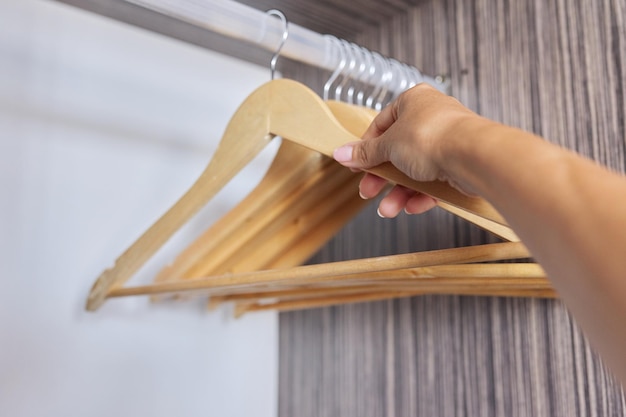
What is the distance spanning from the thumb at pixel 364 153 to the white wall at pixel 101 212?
28.7 inches

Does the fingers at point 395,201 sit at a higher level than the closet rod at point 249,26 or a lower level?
lower

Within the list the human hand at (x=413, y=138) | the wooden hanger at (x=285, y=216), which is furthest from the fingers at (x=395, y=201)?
the wooden hanger at (x=285, y=216)

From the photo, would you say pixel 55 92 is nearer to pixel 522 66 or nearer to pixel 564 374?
pixel 522 66

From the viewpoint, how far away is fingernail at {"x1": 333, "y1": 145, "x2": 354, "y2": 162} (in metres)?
0.66

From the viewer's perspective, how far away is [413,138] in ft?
1.69

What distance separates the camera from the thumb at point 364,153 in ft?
1.92

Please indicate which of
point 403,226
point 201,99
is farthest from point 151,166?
point 403,226

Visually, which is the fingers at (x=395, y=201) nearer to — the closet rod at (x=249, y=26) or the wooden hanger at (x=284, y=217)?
the wooden hanger at (x=284, y=217)

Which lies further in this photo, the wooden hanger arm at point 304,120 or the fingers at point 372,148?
the wooden hanger arm at point 304,120

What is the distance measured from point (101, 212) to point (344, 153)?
74 cm

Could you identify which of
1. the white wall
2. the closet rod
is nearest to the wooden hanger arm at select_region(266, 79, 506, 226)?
the closet rod

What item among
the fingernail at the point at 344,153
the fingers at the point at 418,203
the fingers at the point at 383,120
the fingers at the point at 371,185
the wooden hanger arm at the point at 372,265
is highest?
the fingers at the point at 383,120

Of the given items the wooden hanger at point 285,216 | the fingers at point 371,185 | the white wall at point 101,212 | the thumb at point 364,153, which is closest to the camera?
the thumb at point 364,153

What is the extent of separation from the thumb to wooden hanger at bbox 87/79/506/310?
0.02 meters
